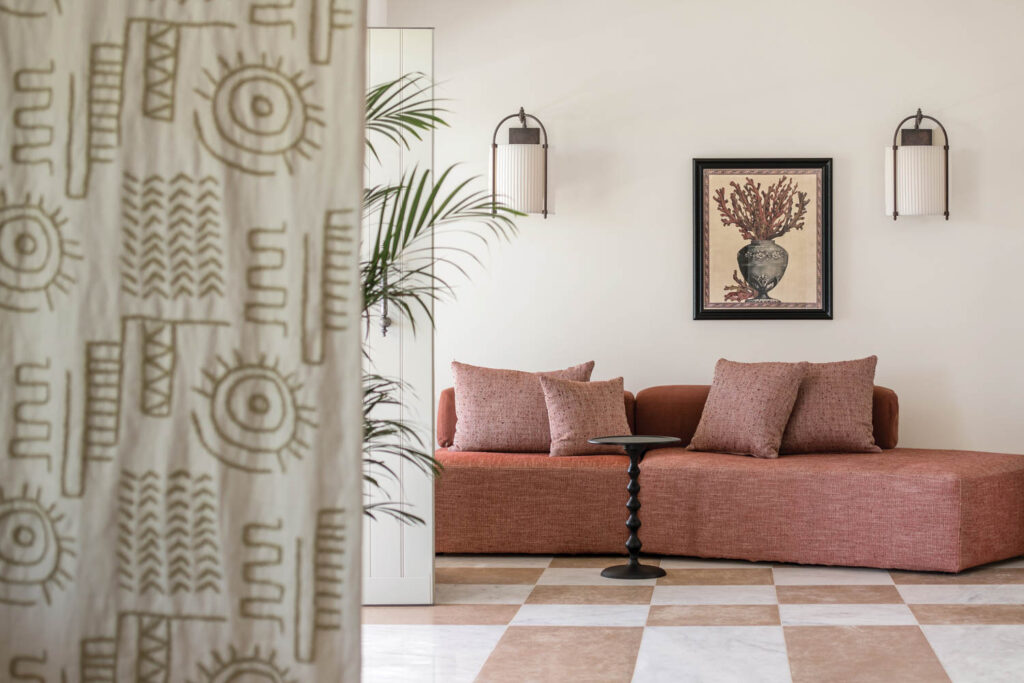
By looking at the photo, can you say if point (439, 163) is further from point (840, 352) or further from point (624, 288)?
point (840, 352)

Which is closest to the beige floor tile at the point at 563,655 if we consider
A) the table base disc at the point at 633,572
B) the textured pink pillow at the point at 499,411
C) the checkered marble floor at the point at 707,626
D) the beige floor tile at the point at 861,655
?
the checkered marble floor at the point at 707,626

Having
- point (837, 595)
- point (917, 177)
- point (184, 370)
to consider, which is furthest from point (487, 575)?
point (184, 370)

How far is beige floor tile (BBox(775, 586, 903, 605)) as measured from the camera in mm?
3945

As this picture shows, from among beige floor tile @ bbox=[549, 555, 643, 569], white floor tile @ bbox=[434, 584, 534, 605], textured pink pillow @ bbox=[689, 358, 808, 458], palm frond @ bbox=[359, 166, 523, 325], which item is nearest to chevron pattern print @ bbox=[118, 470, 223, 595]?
palm frond @ bbox=[359, 166, 523, 325]

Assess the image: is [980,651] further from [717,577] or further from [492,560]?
[492,560]

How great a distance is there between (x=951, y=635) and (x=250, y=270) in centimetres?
279

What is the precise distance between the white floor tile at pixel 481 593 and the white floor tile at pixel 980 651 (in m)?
1.45

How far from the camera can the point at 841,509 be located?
452 cm

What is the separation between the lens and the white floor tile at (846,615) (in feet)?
11.9

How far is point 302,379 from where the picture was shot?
1.54m

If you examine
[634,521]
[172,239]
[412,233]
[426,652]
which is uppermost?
[412,233]

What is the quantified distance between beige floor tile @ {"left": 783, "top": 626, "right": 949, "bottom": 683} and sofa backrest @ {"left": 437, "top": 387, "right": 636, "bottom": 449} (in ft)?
6.92

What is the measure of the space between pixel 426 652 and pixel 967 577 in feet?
7.71

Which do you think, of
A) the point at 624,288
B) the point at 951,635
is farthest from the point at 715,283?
the point at 951,635
